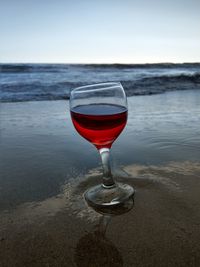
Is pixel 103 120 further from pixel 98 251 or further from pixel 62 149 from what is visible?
pixel 62 149

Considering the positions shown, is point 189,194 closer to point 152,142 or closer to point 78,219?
point 78,219

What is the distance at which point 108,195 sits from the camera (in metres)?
1.55

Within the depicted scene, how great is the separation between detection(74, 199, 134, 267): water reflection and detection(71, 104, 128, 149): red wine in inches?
15.4

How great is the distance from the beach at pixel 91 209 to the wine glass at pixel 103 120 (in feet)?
0.25

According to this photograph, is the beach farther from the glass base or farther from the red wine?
the red wine

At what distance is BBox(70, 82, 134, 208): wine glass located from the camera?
147cm

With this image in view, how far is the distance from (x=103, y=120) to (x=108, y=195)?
37cm

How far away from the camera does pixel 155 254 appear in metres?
1.14

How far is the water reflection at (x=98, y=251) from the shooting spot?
1.10 meters

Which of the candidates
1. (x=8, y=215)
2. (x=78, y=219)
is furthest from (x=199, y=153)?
(x=8, y=215)

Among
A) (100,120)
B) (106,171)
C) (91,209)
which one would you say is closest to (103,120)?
(100,120)

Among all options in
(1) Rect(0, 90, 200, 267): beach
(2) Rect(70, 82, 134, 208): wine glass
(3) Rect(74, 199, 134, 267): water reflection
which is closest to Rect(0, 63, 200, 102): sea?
(1) Rect(0, 90, 200, 267): beach

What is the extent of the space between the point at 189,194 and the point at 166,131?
166cm

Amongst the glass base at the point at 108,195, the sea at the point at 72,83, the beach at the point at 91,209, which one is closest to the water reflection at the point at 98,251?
the beach at the point at 91,209
